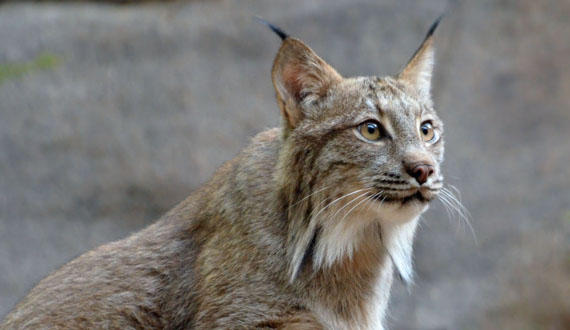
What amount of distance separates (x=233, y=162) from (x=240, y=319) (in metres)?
1.15

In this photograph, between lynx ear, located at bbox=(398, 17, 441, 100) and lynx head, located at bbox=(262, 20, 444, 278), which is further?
lynx ear, located at bbox=(398, 17, 441, 100)

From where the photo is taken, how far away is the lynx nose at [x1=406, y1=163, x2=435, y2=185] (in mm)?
5086

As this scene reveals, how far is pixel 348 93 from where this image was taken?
559cm

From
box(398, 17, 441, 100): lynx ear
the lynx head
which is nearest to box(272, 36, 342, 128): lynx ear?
the lynx head

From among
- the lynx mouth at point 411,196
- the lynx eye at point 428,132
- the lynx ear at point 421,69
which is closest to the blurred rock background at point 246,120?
the lynx ear at point 421,69

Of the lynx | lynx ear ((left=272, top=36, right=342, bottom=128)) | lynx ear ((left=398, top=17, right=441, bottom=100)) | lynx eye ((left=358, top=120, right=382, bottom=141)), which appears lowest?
the lynx

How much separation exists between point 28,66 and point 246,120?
8.39 feet

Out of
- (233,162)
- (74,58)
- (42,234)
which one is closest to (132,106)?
(74,58)

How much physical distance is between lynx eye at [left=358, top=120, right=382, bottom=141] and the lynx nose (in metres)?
0.35

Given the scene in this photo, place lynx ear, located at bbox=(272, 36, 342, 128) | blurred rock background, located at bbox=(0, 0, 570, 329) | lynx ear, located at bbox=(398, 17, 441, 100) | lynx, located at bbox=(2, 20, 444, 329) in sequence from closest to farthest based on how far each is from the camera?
lynx, located at bbox=(2, 20, 444, 329) → lynx ear, located at bbox=(272, 36, 342, 128) → lynx ear, located at bbox=(398, 17, 441, 100) → blurred rock background, located at bbox=(0, 0, 570, 329)

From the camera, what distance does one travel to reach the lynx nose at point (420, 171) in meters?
5.09

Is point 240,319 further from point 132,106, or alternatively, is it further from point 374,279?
point 132,106

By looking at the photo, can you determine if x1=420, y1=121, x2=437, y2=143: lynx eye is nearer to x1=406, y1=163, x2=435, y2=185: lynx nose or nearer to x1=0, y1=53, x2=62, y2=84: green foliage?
x1=406, y1=163, x2=435, y2=185: lynx nose

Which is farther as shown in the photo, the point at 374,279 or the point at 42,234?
the point at 42,234
